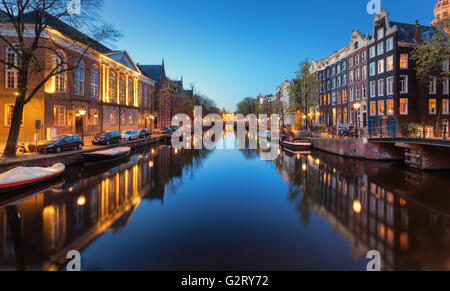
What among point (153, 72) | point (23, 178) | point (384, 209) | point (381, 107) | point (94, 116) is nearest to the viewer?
point (384, 209)

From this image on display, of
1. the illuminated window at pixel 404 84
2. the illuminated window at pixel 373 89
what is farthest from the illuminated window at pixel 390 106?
the illuminated window at pixel 373 89

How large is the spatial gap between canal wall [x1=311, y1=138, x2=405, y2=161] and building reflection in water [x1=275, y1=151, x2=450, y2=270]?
12.9 feet

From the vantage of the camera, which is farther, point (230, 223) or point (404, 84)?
point (404, 84)

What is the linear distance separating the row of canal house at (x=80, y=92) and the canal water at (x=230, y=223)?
1202cm

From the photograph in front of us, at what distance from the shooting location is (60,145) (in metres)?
19.6

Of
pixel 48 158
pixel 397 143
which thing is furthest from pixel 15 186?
pixel 397 143

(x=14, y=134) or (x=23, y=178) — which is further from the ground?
(x=14, y=134)

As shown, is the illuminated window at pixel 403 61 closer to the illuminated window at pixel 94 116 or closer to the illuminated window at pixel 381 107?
the illuminated window at pixel 381 107

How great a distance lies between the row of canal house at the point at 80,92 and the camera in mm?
26828

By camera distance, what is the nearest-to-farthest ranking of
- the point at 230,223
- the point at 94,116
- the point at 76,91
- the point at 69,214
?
the point at 230,223 < the point at 69,214 < the point at 76,91 < the point at 94,116

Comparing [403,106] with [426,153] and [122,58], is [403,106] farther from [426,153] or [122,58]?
[122,58]

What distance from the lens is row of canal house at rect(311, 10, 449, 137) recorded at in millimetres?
32125

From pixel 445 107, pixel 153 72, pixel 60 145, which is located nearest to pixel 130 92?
pixel 153 72

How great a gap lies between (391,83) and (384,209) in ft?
97.3
